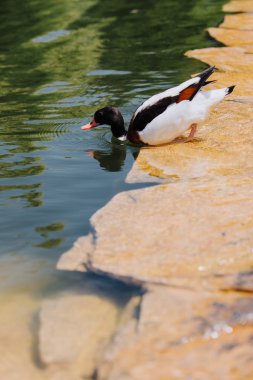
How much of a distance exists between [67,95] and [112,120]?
1.93 m

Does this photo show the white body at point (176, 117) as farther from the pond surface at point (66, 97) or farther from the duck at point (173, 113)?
the pond surface at point (66, 97)

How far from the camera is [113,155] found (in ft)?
22.5

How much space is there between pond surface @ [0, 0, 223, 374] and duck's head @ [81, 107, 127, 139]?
0.44 ft

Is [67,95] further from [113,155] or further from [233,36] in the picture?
[233,36]

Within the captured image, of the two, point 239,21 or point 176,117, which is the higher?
point 176,117

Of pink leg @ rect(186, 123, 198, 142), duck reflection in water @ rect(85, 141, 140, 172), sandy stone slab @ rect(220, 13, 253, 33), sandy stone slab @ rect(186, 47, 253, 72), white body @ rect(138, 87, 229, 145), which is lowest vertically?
sandy stone slab @ rect(220, 13, 253, 33)

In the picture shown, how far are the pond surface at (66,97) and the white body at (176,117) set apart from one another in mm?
352

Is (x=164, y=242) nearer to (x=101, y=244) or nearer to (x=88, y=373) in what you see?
(x=101, y=244)

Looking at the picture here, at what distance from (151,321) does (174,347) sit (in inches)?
8.9

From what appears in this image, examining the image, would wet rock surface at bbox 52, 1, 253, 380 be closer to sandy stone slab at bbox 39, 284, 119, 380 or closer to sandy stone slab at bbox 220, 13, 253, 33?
sandy stone slab at bbox 39, 284, 119, 380

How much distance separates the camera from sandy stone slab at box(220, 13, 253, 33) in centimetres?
1206

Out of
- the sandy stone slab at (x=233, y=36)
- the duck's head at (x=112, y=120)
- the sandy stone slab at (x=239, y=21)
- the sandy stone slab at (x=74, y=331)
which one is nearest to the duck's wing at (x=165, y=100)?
the duck's head at (x=112, y=120)

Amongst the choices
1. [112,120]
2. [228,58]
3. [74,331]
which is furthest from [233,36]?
[74,331]

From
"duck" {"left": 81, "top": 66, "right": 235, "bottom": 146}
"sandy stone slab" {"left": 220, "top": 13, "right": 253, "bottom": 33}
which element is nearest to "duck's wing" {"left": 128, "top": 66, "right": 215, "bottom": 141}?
"duck" {"left": 81, "top": 66, "right": 235, "bottom": 146}
